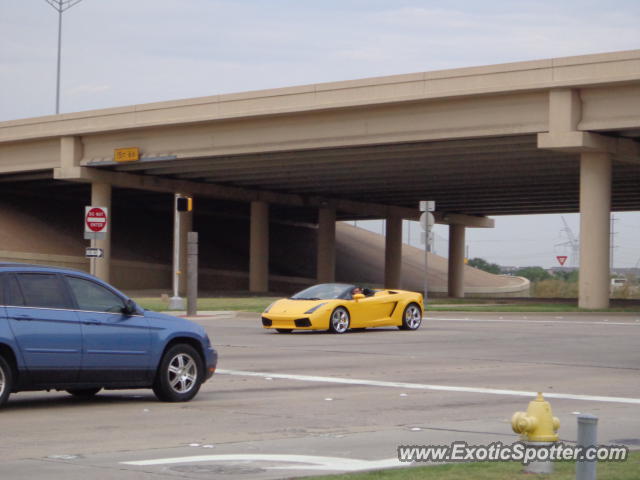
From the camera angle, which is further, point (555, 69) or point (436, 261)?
point (436, 261)

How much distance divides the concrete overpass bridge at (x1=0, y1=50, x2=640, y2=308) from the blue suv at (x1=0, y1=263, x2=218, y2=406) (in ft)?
91.7

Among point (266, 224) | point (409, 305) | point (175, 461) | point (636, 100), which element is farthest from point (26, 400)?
point (266, 224)

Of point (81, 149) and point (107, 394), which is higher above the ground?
point (81, 149)

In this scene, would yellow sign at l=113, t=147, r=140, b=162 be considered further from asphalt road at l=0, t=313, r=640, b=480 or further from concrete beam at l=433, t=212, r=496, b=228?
asphalt road at l=0, t=313, r=640, b=480

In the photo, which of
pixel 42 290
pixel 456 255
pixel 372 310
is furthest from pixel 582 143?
pixel 456 255

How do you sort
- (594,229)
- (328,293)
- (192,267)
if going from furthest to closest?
(594,229) → (192,267) → (328,293)

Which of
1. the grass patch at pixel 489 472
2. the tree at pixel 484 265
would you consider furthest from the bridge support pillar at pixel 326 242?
the tree at pixel 484 265

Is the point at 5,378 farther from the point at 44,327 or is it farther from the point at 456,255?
the point at 456,255

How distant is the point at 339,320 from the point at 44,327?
46.8 ft

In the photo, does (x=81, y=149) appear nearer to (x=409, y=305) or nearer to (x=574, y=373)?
(x=409, y=305)

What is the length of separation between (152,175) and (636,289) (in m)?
39.4

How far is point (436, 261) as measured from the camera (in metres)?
102

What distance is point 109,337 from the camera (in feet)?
40.5

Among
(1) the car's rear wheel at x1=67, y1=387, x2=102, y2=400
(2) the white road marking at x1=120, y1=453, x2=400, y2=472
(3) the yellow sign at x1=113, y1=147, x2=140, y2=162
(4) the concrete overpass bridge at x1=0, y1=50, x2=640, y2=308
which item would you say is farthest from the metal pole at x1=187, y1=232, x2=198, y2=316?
(2) the white road marking at x1=120, y1=453, x2=400, y2=472
